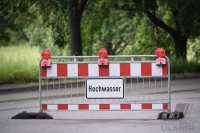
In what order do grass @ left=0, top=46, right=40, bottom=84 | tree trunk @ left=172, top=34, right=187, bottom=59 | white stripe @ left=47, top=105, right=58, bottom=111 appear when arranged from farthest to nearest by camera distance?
tree trunk @ left=172, top=34, right=187, bottom=59 → grass @ left=0, top=46, right=40, bottom=84 → white stripe @ left=47, top=105, right=58, bottom=111

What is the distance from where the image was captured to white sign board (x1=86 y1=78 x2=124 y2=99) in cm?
1316

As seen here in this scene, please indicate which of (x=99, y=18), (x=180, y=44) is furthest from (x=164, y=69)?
(x=99, y=18)

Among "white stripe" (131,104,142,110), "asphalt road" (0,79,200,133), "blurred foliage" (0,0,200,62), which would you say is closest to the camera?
"asphalt road" (0,79,200,133)

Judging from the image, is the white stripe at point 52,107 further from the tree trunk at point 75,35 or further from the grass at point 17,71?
the tree trunk at point 75,35

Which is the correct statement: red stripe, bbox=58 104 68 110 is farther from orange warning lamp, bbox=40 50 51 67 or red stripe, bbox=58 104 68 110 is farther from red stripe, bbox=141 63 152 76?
red stripe, bbox=141 63 152 76

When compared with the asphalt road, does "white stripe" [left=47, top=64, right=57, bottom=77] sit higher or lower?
higher

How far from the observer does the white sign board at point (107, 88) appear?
43.2 feet

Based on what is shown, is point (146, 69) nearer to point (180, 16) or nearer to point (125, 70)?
point (125, 70)

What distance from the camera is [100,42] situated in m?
54.7

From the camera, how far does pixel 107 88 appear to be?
13.2 m

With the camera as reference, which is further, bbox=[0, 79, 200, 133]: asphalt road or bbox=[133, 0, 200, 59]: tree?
bbox=[133, 0, 200, 59]: tree

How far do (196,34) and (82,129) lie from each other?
21.0 m

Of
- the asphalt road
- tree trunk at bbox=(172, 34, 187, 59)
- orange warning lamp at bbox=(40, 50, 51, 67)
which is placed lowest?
the asphalt road

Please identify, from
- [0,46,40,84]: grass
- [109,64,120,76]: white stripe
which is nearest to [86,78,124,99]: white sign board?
[109,64,120,76]: white stripe
